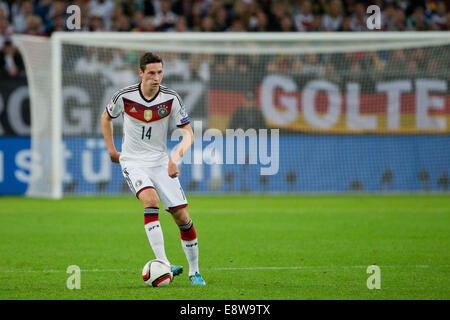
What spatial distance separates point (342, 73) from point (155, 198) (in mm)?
11483

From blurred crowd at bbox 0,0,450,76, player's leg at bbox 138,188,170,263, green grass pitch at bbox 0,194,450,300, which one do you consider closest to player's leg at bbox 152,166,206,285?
player's leg at bbox 138,188,170,263

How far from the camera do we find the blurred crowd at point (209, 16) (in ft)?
61.6

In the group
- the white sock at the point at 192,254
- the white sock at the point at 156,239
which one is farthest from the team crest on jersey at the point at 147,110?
the white sock at the point at 192,254

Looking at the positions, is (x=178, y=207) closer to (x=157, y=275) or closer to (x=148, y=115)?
(x=157, y=275)

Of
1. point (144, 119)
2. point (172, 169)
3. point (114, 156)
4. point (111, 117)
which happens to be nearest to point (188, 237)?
point (172, 169)

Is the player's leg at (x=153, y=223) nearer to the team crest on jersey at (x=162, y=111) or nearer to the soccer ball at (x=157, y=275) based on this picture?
the soccer ball at (x=157, y=275)

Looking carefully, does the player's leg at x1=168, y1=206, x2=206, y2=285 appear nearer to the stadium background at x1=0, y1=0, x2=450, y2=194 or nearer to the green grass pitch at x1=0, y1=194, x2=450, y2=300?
the green grass pitch at x1=0, y1=194, x2=450, y2=300

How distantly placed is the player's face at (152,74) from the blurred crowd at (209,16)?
11731 millimetres

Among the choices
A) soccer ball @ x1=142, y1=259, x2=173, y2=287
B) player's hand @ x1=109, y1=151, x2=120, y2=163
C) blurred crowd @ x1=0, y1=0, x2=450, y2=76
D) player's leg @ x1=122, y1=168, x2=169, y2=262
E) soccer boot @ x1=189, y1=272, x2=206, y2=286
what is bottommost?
soccer boot @ x1=189, y1=272, x2=206, y2=286

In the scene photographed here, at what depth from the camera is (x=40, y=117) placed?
16.6 metres

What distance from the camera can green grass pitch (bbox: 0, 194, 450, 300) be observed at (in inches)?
265
